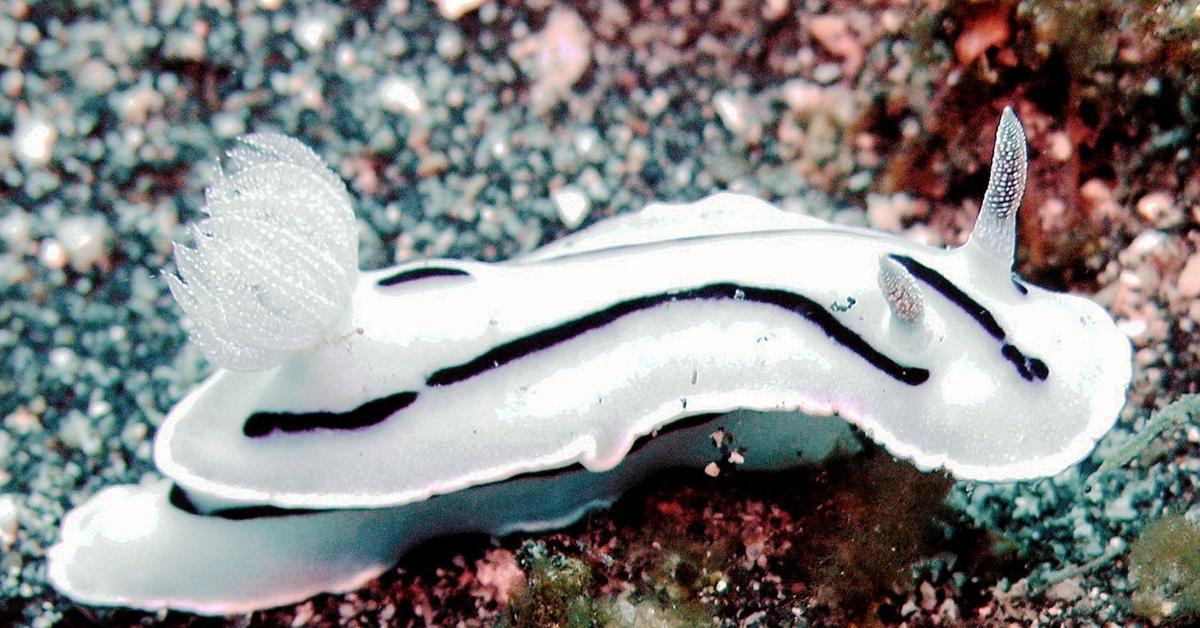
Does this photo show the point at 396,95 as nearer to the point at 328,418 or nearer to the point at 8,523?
the point at 328,418

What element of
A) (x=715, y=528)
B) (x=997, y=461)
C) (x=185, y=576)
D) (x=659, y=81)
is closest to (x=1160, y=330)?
(x=997, y=461)

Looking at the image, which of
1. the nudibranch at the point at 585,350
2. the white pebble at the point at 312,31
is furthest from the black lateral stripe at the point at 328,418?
the white pebble at the point at 312,31

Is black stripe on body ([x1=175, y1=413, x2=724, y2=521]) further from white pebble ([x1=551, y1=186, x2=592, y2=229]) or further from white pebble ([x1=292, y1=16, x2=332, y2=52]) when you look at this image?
white pebble ([x1=292, y1=16, x2=332, y2=52])

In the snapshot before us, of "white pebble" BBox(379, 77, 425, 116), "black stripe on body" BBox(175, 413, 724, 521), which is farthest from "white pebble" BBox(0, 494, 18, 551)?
"white pebble" BBox(379, 77, 425, 116)

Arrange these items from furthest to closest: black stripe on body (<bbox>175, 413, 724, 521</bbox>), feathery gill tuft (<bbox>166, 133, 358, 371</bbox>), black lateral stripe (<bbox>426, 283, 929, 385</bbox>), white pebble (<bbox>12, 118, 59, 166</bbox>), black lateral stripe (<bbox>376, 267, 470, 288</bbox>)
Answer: white pebble (<bbox>12, 118, 59, 166</bbox>) → black stripe on body (<bbox>175, 413, 724, 521</bbox>) → black lateral stripe (<bbox>376, 267, 470, 288</bbox>) → black lateral stripe (<bbox>426, 283, 929, 385</bbox>) → feathery gill tuft (<bbox>166, 133, 358, 371</bbox>)

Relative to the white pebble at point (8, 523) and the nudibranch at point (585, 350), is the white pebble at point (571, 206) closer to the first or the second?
the nudibranch at point (585, 350)

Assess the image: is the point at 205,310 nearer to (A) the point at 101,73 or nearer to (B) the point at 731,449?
(A) the point at 101,73
